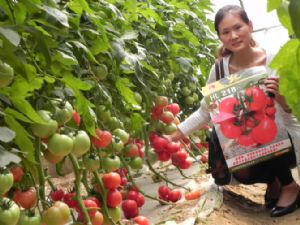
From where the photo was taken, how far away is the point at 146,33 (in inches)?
83.2

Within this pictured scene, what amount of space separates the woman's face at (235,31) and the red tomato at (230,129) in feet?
1.13

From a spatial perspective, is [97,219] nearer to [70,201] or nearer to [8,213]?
[70,201]

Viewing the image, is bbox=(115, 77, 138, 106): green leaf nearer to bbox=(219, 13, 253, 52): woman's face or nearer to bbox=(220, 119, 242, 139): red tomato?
bbox=(220, 119, 242, 139): red tomato

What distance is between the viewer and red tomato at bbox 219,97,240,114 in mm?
1975

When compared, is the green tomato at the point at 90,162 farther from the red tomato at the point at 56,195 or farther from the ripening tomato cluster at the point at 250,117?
the ripening tomato cluster at the point at 250,117

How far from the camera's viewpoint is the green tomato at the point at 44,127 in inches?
41.3

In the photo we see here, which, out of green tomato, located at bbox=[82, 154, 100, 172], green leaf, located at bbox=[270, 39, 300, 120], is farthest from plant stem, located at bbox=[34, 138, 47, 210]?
green leaf, located at bbox=[270, 39, 300, 120]

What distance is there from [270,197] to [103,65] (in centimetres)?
119

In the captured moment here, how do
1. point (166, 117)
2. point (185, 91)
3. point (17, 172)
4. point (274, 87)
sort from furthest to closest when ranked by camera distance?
point (185, 91)
point (166, 117)
point (274, 87)
point (17, 172)

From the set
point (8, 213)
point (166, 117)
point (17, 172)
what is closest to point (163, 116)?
point (166, 117)

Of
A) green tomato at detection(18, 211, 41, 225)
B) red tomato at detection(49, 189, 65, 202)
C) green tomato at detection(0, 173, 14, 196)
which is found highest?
green tomato at detection(0, 173, 14, 196)

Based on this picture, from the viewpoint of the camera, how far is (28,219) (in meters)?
1.01

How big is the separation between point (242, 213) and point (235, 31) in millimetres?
808

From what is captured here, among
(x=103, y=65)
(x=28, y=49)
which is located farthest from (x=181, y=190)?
(x=28, y=49)
